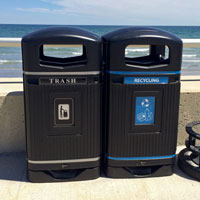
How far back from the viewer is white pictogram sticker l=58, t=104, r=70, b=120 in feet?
8.33

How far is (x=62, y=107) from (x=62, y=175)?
671 mm

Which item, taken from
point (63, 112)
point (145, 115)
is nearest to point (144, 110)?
point (145, 115)

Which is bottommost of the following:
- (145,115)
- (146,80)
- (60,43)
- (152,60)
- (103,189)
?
(103,189)

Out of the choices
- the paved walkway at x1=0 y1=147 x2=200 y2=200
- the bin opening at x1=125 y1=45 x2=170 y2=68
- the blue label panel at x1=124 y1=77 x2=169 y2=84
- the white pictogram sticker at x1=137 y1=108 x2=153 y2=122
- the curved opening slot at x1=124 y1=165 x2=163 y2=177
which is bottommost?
the paved walkway at x1=0 y1=147 x2=200 y2=200

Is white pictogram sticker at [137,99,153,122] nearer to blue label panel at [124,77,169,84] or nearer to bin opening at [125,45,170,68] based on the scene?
blue label panel at [124,77,169,84]

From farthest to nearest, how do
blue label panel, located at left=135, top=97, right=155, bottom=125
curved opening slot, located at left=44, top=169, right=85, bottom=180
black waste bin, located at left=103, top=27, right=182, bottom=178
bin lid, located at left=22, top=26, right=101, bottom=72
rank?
curved opening slot, located at left=44, top=169, right=85, bottom=180
blue label panel, located at left=135, top=97, right=155, bottom=125
black waste bin, located at left=103, top=27, right=182, bottom=178
bin lid, located at left=22, top=26, right=101, bottom=72

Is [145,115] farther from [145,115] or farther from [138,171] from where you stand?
[138,171]

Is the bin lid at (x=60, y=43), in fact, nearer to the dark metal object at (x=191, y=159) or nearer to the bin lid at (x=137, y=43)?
the bin lid at (x=137, y=43)

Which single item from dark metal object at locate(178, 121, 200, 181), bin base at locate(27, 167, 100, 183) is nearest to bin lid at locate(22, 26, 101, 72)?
bin base at locate(27, 167, 100, 183)

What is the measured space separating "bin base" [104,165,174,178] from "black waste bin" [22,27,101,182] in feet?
0.47

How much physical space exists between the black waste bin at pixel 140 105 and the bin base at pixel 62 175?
6.3 inches

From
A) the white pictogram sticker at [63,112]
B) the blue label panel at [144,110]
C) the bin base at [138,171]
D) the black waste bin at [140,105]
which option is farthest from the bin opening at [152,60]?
the bin base at [138,171]

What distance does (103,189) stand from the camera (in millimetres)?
2617

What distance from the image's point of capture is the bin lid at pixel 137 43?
2.48 meters
